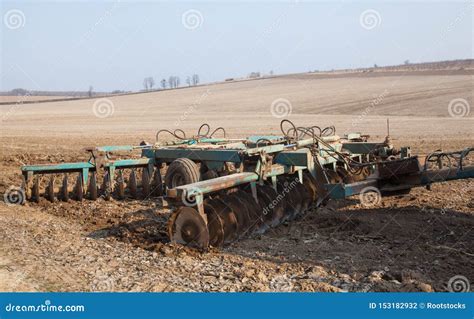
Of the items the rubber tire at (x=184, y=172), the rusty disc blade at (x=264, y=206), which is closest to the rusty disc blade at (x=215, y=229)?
the rusty disc blade at (x=264, y=206)

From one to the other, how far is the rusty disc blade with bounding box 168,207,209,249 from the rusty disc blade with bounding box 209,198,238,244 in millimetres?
361

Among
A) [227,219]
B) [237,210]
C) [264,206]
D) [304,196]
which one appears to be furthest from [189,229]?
[304,196]

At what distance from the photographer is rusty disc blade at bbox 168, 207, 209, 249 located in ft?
17.8

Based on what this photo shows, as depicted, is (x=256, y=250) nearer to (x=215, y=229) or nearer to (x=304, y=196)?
(x=215, y=229)

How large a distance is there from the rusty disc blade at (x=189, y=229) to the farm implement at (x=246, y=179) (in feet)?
0.03

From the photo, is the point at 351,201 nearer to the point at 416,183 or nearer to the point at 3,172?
the point at 416,183

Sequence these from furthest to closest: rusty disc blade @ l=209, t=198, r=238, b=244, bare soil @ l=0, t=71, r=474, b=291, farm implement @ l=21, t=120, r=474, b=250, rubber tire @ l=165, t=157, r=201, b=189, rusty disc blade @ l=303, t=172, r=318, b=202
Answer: rusty disc blade @ l=303, t=172, r=318, b=202, rubber tire @ l=165, t=157, r=201, b=189, rusty disc blade @ l=209, t=198, r=238, b=244, farm implement @ l=21, t=120, r=474, b=250, bare soil @ l=0, t=71, r=474, b=291

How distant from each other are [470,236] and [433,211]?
103 centimetres

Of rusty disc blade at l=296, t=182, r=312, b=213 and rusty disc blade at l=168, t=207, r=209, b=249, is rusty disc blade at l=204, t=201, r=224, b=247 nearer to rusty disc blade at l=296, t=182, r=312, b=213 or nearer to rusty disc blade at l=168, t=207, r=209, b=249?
rusty disc blade at l=168, t=207, r=209, b=249

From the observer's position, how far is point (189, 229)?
5508 millimetres

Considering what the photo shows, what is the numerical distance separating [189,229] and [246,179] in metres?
1.02

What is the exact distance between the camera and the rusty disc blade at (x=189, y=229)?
542cm

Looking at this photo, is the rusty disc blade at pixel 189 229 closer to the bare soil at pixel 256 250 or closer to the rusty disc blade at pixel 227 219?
the bare soil at pixel 256 250

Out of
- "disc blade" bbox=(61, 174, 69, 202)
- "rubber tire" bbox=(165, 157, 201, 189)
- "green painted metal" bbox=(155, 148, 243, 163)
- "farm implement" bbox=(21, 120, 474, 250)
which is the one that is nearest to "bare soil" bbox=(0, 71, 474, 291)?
"disc blade" bbox=(61, 174, 69, 202)
